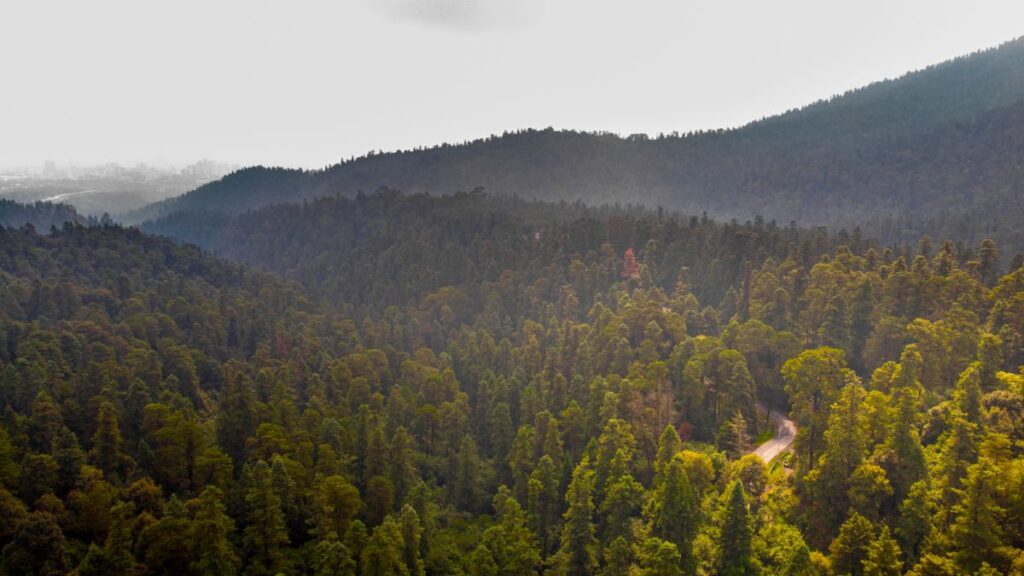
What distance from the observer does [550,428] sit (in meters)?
75.1

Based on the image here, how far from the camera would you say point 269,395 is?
88000mm

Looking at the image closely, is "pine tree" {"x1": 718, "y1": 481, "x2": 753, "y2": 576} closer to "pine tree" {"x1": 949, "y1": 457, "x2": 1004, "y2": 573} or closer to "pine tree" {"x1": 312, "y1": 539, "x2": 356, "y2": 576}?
"pine tree" {"x1": 949, "y1": 457, "x2": 1004, "y2": 573}

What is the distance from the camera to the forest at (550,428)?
160 ft

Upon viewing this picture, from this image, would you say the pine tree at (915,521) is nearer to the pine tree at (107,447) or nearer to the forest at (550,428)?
the forest at (550,428)

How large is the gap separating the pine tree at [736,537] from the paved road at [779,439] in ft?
67.9

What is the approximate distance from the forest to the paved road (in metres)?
2.38

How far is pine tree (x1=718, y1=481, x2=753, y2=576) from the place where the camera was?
50062mm

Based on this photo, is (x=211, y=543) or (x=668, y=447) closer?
(x=211, y=543)

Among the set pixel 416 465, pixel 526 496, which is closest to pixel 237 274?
pixel 416 465

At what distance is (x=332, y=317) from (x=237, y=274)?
5364 cm

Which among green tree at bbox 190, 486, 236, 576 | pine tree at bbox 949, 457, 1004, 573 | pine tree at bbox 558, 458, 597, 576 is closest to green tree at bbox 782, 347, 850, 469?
pine tree at bbox 949, 457, 1004, 573

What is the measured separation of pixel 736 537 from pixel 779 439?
28803mm

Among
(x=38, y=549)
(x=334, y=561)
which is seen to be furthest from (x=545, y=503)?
(x=38, y=549)

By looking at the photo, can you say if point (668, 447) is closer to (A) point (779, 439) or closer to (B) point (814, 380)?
(B) point (814, 380)
